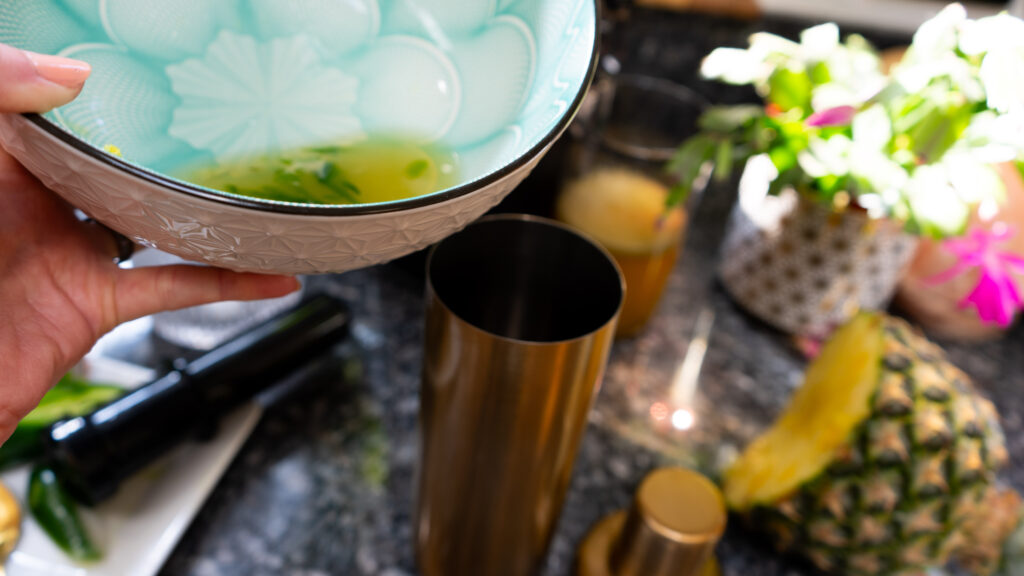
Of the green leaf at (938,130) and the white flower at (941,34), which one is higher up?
the white flower at (941,34)

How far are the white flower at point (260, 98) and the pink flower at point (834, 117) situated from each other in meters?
0.38

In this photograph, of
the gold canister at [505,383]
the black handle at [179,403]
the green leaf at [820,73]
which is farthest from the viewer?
the green leaf at [820,73]

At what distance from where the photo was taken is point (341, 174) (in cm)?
44

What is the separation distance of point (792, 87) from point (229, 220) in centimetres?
55

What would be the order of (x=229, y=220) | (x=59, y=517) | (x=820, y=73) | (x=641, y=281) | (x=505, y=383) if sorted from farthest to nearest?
(x=641, y=281) → (x=820, y=73) → (x=59, y=517) → (x=505, y=383) → (x=229, y=220)

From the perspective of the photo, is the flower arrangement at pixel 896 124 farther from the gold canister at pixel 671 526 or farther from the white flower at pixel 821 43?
the gold canister at pixel 671 526

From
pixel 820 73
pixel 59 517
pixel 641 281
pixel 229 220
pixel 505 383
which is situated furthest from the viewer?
pixel 641 281

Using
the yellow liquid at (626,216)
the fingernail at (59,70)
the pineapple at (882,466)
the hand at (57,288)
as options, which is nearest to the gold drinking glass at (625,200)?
the yellow liquid at (626,216)

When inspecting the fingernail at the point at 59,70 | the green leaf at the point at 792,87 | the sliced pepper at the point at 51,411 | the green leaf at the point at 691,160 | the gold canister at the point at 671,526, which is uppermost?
the fingernail at the point at 59,70

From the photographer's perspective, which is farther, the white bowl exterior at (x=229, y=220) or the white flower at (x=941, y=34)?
the white flower at (x=941, y=34)

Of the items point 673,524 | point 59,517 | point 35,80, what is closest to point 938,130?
point 673,524

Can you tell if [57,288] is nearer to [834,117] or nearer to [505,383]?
[505,383]

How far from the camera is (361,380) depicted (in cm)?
71

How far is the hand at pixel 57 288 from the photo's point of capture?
1.43 feet
